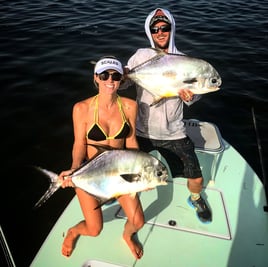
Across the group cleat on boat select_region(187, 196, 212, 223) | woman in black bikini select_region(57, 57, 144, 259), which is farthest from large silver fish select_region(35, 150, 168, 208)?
cleat on boat select_region(187, 196, 212, 223)

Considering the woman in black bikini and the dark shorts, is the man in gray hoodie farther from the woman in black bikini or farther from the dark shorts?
the woman in black bikini

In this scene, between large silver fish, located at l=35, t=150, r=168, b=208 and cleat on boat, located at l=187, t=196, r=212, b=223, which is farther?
cleat on boat, located at l=187, t=196, r=212, b=223

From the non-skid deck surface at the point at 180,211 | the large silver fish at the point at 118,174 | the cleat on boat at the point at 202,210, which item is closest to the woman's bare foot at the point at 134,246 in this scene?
the non-skid deck surface at the point at 180,211

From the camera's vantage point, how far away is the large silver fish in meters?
3.04

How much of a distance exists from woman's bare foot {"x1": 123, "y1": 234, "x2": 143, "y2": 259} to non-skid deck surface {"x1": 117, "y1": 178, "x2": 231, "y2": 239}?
44cm

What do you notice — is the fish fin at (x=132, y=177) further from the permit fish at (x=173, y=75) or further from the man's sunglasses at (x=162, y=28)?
the man's sunglasses at (x=162, y=28)

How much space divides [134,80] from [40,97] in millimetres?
4847

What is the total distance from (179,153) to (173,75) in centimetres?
103

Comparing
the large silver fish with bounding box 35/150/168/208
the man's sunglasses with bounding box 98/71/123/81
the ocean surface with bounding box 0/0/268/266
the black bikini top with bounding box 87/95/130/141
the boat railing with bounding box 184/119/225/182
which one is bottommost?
the ocean surface with bounding box 0/0/268/266

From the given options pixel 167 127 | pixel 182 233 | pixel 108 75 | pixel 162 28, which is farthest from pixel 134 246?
pixel 162 28

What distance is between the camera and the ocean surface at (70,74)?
18.6 feet

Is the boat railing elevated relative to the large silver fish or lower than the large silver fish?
lower

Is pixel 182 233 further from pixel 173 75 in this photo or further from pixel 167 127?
pixel 173 75

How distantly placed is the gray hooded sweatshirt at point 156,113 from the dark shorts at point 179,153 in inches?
2.7
